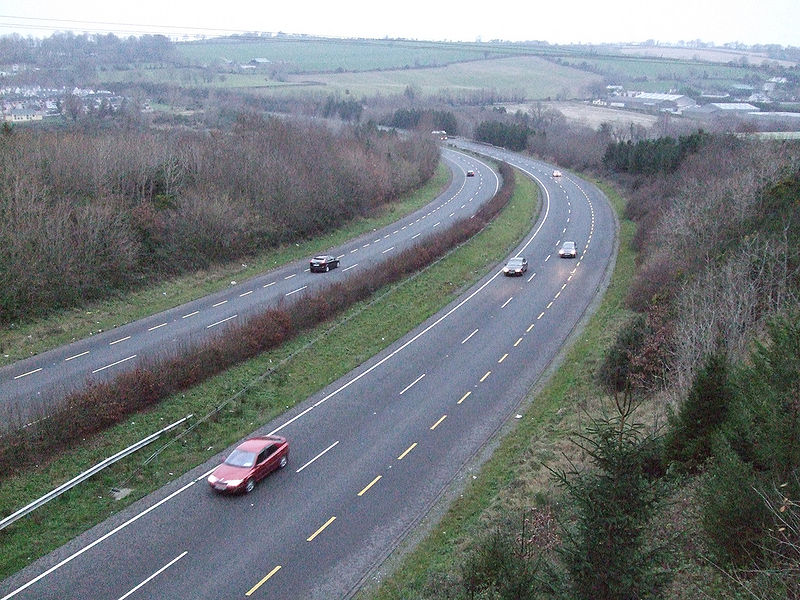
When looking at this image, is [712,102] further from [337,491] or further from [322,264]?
[337,491]

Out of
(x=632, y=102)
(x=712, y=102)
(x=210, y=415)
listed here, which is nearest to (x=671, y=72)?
(x=632, y=102)

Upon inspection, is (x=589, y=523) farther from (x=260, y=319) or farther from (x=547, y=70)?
(x=547, y=70)

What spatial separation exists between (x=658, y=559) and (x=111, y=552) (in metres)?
12.5

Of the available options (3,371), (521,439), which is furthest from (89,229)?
(521,439)

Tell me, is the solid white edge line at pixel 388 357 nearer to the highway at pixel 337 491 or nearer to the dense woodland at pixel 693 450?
the highway at pixel 337 491

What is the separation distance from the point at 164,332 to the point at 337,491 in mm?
15091

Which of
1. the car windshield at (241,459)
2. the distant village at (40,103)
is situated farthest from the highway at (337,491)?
the distant village at (40,103)

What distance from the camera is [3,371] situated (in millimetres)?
25125

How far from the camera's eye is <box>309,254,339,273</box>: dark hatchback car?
1598 inches

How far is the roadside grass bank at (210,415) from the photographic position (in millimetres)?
16453

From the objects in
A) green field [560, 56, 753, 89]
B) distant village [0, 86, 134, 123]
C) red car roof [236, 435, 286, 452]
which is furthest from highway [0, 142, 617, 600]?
green field [560, 56, 753, 89]

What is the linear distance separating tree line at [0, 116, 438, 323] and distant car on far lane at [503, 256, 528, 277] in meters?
16.3

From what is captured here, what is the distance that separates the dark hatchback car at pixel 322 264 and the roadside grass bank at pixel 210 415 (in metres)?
5.26

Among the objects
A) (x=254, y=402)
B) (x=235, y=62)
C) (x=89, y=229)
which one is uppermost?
(x=235, y=62)
